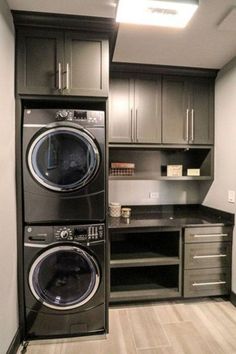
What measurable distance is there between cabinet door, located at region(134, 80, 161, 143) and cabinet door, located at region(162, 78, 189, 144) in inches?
2.8

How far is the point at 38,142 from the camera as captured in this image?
1857 mm

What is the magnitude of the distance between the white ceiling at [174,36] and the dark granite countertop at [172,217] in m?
1.63

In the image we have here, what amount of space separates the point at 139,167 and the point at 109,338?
179 centimetres

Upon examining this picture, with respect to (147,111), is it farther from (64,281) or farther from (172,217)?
(64,281)

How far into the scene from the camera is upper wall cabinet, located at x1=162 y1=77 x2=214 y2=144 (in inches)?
105

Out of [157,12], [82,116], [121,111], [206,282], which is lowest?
[206,282]

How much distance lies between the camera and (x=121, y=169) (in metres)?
2.69

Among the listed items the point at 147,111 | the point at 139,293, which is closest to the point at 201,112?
the point at 147,111

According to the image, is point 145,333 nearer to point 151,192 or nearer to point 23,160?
point 151,192

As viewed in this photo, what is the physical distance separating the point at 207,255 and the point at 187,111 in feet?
5.18

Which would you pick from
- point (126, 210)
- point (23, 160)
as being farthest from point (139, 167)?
point (23, 160)

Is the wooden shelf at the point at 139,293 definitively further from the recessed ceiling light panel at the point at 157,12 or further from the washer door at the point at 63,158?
the recessed ceiling light panel at the point at 157,12

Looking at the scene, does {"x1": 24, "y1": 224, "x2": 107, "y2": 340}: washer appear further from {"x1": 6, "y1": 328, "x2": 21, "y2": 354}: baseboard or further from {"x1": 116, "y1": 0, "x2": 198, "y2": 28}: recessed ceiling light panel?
{"x1": 116, "y1": 0, "x2": 198, "y2": 28}: recessed ceiling light panel

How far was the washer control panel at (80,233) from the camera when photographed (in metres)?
1.89
